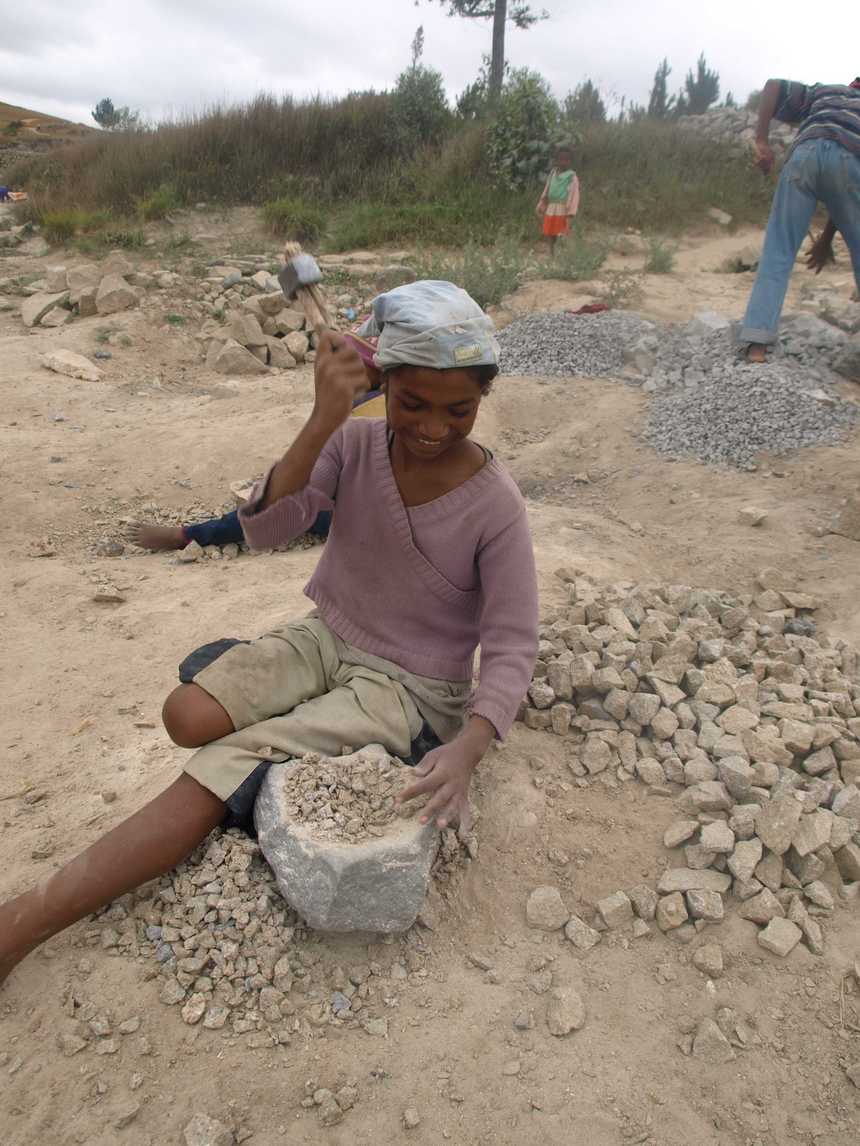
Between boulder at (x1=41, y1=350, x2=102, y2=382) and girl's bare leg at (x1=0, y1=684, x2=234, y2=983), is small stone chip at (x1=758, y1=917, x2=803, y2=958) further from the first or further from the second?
boulder at (x1=41, y1=350, x2=102, y2=382)

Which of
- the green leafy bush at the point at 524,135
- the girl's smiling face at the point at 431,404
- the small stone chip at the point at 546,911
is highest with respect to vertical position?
the green leafy bush at the point at 524,135

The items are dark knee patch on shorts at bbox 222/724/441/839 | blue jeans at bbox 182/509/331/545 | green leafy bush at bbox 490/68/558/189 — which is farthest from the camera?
green leafy bush at bbox 490/68/558/189

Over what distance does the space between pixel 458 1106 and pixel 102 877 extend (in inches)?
30.3

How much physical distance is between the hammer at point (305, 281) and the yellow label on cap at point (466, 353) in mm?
455

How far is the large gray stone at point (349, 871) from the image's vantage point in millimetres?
1571

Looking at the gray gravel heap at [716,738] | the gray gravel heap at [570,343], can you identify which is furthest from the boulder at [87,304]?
the gray gravel heap at [716,738]

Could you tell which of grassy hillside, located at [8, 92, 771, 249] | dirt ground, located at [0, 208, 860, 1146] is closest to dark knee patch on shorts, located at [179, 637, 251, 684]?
dirt ground, located at [0, 208, 860, 1146]

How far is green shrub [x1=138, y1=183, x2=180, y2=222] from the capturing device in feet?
33.4

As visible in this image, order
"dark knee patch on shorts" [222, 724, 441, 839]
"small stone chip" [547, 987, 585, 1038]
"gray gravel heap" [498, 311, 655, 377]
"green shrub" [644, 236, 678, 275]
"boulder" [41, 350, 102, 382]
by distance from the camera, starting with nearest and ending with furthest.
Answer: "small stone chip" [547, 987, 585, 1038], "dark knee patch on shorts" [222, 724, 441, 839], "gray gravel heap" [498, 311, 655, 377], "boulder" [41, 350, 102, 382], "green shrub" [644, 236, 678, 275]

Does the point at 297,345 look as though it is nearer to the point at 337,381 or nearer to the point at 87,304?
the point at 87,304

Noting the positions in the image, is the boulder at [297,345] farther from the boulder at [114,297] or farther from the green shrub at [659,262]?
the green shrub at [659,262]

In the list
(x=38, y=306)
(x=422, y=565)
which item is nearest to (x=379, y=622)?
(x=422, y=565)

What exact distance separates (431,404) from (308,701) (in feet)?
2.34

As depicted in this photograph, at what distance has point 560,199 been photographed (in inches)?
363
